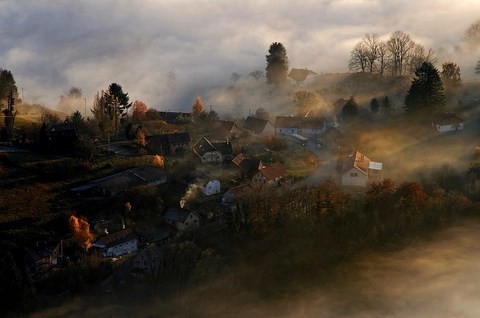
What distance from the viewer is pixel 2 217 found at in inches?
966

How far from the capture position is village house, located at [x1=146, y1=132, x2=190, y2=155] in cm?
3302

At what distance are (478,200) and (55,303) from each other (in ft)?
64.0

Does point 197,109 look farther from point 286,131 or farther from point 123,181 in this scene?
point 123,181

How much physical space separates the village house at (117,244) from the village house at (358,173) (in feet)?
37.0

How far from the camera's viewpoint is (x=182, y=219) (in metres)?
25.0

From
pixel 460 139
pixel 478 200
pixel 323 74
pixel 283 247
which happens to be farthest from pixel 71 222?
pixel 323 74

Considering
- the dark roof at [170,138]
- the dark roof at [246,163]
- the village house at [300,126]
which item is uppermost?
the village house at [300,126]

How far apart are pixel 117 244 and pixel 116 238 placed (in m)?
0.40

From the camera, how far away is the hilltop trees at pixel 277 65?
51219 mm

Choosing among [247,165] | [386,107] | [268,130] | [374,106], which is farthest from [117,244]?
[386,107]

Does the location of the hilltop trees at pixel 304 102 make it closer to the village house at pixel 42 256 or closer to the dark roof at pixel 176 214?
the dark roof at pixel 176 214

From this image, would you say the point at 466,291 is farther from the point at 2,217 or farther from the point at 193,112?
the point at 193,112

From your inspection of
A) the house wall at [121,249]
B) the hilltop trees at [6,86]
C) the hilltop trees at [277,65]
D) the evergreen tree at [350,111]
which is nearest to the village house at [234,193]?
the house wall at [121,249]

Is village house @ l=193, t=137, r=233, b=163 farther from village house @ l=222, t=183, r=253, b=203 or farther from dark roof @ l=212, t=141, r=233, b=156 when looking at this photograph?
village house @ l=222, t=183, r=253, b=203
